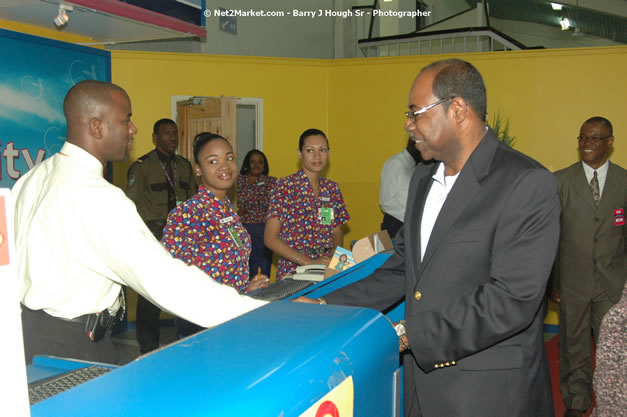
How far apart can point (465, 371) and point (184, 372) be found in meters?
0.98

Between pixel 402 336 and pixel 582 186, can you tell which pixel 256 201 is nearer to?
pixel 582 186

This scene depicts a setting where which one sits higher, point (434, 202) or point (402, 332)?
point (434, 202)

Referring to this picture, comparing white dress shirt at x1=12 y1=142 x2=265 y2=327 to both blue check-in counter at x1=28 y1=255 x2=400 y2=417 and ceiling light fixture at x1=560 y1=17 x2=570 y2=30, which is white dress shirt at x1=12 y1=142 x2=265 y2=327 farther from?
ceiling light fixture at x1=560 y1=17 x2=570 y2=30

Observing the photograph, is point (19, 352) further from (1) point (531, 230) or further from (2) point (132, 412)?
(1) point (531, 230)

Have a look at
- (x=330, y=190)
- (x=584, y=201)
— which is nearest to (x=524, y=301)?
(x=330, y=190)

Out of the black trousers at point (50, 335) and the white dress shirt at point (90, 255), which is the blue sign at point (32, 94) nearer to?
the white dress shirt at point (90, 255)

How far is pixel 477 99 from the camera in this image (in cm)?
167

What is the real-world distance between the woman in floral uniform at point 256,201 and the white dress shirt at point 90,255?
13.1 feet

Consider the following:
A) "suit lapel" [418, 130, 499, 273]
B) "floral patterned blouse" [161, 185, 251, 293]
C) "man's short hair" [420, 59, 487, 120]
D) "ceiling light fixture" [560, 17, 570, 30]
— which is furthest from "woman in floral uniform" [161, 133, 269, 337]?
"ceiling light fixture" [560, 17, 570, 30]

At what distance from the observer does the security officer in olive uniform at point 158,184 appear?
475 centimetres

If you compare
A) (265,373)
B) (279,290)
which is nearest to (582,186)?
(279,290)

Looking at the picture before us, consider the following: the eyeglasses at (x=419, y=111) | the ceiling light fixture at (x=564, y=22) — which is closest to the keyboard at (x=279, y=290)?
the eyeglasses at (x=419, y=111)

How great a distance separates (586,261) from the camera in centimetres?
378

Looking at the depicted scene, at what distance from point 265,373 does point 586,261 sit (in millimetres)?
3484
